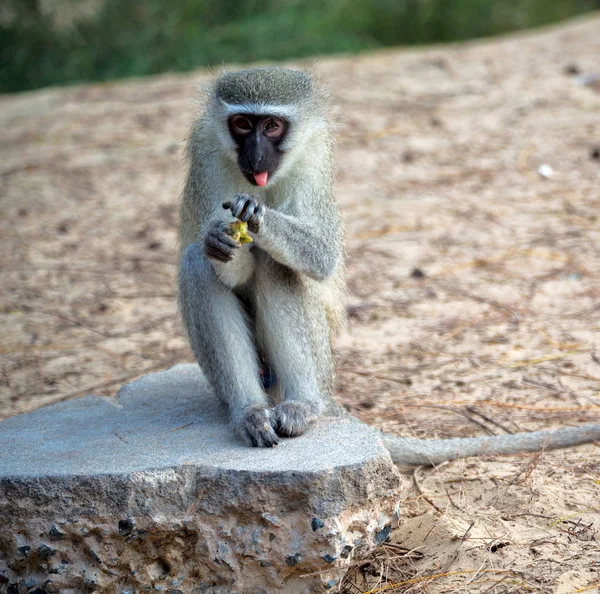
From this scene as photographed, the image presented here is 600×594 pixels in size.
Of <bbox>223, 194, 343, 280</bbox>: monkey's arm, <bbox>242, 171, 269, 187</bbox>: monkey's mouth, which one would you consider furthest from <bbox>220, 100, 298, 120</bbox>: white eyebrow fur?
<bbox>223, 194, 343, 280</bbox>: monkey's arm

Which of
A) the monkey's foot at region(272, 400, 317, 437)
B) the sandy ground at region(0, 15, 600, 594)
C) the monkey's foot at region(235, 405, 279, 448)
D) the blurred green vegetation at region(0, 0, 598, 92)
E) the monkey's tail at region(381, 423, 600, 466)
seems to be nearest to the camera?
the monkey's foot at region(235, 405, 279, 448)

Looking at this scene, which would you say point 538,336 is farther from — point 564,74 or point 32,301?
point 564,74

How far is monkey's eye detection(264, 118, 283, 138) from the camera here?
4348mm

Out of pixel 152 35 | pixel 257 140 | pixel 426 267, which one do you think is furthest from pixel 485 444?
pixel 152 35

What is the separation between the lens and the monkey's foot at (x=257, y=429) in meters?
3.95

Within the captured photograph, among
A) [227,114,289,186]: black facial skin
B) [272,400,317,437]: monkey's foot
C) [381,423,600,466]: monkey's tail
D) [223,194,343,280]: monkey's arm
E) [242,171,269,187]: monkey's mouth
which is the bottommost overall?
[381,423,600,466]: monkey's tail

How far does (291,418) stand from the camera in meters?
4.08

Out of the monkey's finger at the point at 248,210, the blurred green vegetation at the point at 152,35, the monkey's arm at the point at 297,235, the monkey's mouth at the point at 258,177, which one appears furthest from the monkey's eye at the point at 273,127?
the blurred green vegetation at the point at 152,35

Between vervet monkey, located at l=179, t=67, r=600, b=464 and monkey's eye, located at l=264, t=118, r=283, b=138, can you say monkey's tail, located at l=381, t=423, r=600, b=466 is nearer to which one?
vervet monkey, located at l=179, t=67, r=600, b=464

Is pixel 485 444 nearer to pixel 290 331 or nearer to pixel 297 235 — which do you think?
pixel 290 331

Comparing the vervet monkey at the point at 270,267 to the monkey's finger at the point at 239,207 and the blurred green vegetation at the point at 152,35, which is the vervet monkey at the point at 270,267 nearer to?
the monkey's finger at the point at 239,207

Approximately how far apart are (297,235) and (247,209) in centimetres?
33

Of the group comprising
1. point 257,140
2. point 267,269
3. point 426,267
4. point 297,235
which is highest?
point 257,140

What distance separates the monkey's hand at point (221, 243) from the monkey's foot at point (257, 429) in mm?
730
